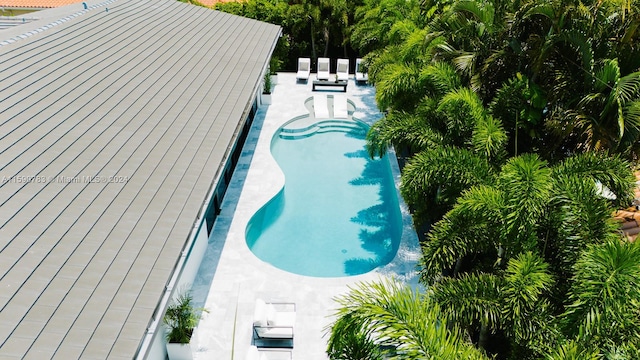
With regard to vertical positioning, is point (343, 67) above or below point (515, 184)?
below

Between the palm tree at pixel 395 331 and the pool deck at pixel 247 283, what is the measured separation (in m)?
2.41

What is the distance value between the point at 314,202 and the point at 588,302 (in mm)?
10735

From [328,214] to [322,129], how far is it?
698cm

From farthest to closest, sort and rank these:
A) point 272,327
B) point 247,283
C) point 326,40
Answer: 1. point 326,40
2. point 247,283
3. point 272,327

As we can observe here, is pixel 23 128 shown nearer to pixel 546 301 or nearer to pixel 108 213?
pixel 108 213

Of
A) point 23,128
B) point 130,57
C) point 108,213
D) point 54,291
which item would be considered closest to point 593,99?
point 108,213

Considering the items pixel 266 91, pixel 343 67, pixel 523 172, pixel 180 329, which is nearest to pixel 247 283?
pixel 180 329

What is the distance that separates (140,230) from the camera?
330 inches

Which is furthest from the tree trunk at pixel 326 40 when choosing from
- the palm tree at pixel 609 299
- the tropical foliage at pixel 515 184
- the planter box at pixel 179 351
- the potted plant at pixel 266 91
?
the palm tree at pixel 609 299

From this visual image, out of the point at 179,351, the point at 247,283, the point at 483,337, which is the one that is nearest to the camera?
the point at 483,337

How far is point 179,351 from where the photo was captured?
9359 millimetres

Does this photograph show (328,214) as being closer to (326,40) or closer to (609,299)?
(609,299)

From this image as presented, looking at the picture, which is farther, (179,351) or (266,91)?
(266,91)

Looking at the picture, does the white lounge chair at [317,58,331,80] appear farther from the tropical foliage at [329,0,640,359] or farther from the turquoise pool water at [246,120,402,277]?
the tropical foliage at [329,0,640,359]
